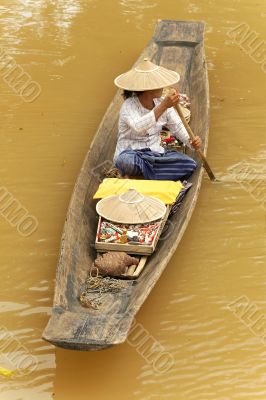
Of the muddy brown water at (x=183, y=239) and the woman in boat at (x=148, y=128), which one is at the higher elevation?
the woman in boat at (x=148, y=128)

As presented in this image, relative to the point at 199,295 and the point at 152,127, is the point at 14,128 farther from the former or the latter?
the point at 199,295

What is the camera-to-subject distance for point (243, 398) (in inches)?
140

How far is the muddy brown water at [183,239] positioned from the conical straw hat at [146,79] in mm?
1031

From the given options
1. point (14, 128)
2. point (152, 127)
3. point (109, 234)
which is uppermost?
point (152, 127)

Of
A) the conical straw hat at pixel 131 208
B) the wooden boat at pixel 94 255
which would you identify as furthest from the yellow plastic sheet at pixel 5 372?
the conical straw hat at pixel 131 208

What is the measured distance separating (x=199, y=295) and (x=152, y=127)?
1.21m

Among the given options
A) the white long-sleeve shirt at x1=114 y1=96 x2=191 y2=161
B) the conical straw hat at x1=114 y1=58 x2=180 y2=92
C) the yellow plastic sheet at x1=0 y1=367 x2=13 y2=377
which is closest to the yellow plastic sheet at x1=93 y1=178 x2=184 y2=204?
the white long-sleeve shirt at x1=114 y1=96 x2=191 y2=161

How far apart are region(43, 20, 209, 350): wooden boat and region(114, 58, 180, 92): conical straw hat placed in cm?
61

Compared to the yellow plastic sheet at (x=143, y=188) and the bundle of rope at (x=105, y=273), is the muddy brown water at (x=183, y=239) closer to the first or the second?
the bundle of rope at (x=105, y=273)

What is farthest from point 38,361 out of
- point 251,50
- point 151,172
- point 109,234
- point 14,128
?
point 251,50

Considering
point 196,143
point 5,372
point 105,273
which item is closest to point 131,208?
point 105,273

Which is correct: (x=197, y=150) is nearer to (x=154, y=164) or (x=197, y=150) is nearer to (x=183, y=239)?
(x=154, y=164)

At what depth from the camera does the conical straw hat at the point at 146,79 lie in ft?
14.8

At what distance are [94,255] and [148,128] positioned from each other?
95 cm
